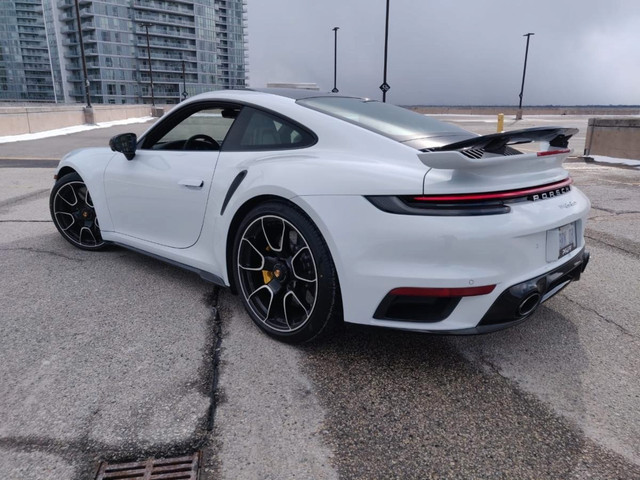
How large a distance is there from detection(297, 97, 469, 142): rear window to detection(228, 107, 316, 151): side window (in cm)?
21

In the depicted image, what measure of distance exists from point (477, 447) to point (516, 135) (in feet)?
4.56

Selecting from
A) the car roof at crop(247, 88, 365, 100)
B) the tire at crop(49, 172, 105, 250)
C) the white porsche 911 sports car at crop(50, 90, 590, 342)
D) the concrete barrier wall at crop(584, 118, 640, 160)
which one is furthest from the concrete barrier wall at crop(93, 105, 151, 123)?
the white porsche 911 sports car at crop(50, 90, 590, 342)

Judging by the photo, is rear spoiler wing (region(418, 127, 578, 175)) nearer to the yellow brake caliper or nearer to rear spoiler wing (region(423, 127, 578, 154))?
rear spoiler wing (region(423, 127, 578, 154))

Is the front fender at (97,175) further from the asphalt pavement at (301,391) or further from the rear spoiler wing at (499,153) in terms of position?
the rear spoiler wing at (499,153)

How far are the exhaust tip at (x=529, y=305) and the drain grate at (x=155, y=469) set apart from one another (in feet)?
5.22

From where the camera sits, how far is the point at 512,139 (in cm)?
241

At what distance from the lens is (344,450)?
78.2 inches

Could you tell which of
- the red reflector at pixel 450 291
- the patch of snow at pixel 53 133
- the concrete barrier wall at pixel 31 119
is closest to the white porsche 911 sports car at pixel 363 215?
the red reflector at pixel 450 291

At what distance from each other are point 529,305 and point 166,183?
7.84 feet

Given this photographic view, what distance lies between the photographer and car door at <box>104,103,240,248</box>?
3205 mm

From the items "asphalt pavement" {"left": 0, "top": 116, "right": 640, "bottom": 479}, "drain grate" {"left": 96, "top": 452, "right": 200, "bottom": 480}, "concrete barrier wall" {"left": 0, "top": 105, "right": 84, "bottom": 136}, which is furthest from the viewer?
"concrete barrier wall" {"left": 0, "top": 105, "right": 84, "bottom": 136}

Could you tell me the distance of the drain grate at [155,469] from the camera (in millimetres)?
1832

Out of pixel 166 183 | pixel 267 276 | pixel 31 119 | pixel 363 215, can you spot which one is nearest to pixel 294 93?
pixel 166 183

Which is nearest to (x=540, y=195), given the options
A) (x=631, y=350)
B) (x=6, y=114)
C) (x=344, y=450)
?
(x=631, y=350)
